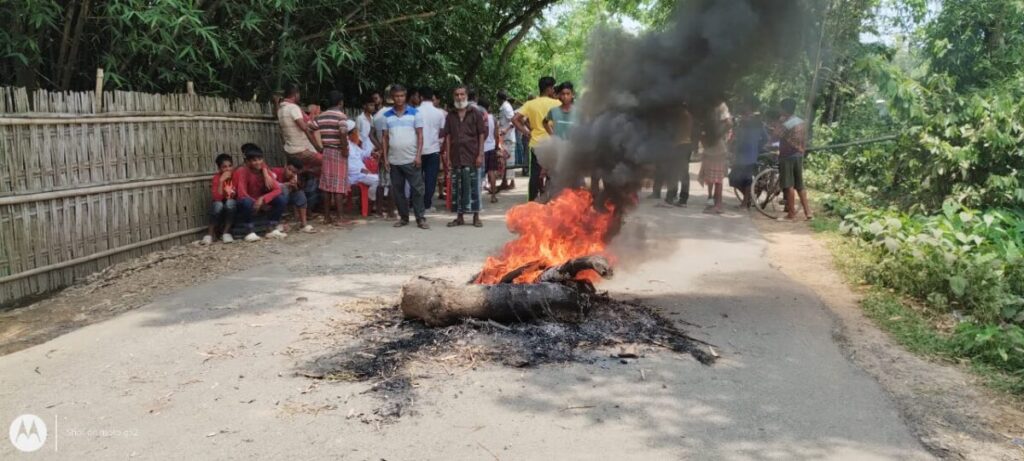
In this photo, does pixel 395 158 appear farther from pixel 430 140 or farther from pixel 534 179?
pixel 534 179

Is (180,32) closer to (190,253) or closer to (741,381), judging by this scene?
(190,253)

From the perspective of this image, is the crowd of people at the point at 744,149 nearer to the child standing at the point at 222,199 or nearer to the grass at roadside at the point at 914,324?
the grass at roadside at the point at 914,324

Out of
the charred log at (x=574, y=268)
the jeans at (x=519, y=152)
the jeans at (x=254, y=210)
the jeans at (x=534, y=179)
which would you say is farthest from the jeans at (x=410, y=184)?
the jeans at (x=519, y=152)

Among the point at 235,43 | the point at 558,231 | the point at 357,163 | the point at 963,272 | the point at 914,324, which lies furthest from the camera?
the point at 357,163

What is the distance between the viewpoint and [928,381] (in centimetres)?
439

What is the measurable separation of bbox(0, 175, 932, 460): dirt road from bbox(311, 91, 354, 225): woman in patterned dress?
3723 mm

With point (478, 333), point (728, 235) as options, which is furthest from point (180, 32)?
point (728, 235)

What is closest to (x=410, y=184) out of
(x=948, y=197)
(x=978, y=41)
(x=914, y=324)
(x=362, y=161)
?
(x=362, y=161)

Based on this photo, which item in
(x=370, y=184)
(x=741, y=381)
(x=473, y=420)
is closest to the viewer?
(x=473, y=420)

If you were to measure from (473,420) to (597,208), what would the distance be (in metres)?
3.23

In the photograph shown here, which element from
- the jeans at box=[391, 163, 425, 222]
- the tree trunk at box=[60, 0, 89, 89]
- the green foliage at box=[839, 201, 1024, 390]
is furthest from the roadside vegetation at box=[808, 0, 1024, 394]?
the tree trunk at box=[60, 0, 89, 89]

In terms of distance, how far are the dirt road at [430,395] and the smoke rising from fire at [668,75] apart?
1336mm

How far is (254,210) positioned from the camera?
28.7 feet

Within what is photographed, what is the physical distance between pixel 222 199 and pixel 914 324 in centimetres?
745
